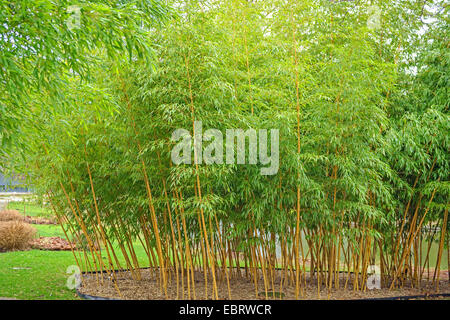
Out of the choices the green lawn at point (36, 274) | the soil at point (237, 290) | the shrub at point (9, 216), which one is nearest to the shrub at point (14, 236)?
the green lawn at point (36, 274)

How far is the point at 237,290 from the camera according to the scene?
5895mm

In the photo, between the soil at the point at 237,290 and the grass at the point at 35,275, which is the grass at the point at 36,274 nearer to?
the grass at the point at 35,275

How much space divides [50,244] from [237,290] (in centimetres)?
661

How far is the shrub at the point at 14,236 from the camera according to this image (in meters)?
9.83

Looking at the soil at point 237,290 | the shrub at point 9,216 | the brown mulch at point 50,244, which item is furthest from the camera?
the shrub at point 9,216

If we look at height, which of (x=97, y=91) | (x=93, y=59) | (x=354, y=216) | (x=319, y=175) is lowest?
(x=354, y=216)

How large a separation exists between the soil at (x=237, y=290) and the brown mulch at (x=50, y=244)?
13.5 feet

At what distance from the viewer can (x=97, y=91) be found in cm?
427

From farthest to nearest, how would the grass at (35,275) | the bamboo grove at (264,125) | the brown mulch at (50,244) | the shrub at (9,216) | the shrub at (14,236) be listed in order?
the shrub at (9,216)
the brown mulch at (50,244)
the shrub at (14,236)
the grass at (35,275)
the bamboo grove at (264,125)

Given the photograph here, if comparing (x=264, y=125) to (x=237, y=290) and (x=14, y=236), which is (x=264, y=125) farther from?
(x=14, y=236)

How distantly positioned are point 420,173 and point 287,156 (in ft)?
7.30
